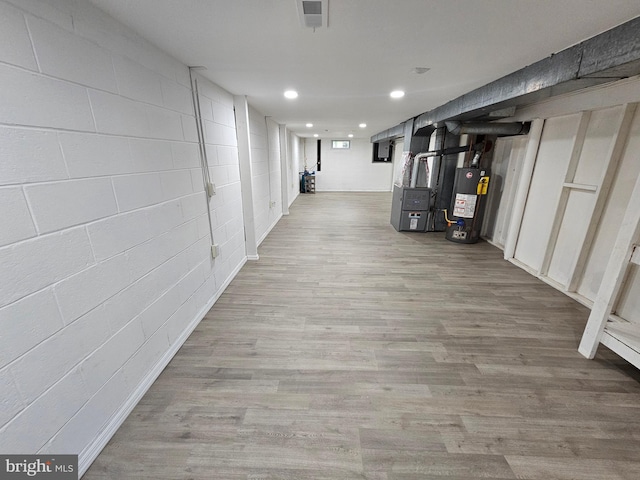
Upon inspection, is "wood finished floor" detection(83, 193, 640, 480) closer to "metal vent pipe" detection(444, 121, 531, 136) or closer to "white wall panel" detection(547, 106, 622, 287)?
"white wall panel" detection(547, 106, 622, 287)

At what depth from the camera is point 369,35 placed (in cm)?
156

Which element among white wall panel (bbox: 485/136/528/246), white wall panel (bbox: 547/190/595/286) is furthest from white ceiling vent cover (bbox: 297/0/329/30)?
white wall panel (bbox: 485/136/528/246)

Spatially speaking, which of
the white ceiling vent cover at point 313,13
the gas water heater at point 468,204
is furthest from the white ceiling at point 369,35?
the gas water heater at point 468,204

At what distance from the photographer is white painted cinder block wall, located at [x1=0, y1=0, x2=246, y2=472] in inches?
38.7

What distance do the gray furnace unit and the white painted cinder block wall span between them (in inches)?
167

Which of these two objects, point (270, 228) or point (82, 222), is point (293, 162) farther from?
point (82, 222)

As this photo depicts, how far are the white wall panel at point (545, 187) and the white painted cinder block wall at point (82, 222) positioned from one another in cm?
420

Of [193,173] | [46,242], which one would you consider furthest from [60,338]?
[193,173]

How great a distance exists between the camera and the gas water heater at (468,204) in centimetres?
433

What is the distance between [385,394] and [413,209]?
4143 mm

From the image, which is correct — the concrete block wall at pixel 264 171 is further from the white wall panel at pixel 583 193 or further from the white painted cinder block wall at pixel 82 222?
the white wall panel at pixel 583 193

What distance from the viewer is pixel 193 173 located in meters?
2.29

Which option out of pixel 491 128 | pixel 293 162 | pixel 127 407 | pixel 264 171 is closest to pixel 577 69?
pixel 491 128

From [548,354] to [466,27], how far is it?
2.42 m
